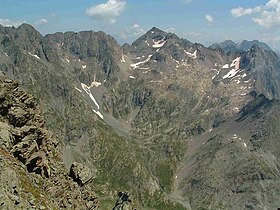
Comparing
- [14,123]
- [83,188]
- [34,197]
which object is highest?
[14,123]

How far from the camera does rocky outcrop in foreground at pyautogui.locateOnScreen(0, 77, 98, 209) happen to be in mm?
41094

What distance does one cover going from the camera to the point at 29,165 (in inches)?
2010

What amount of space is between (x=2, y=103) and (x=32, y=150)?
712 cm

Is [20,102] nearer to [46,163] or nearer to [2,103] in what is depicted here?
[2,103]

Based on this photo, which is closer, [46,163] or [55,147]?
[46,163]

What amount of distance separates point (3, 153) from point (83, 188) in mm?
23070

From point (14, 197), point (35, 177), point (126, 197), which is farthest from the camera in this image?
point (126, 197)

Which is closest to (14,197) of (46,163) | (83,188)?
(46,163)

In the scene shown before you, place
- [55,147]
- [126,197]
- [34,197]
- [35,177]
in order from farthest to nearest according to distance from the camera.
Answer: [126,197] → [55,147] → [35,177] → [34,197]

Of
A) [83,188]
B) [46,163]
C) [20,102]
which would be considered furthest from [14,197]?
[83,188]

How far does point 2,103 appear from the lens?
53.4 meters

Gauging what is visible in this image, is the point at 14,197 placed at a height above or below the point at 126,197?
above

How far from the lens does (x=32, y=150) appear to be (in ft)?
170

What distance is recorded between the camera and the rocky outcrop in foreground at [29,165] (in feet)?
135
